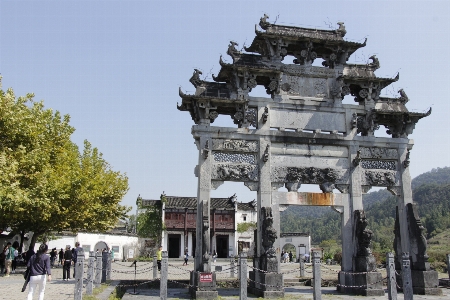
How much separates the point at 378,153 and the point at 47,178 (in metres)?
14.6

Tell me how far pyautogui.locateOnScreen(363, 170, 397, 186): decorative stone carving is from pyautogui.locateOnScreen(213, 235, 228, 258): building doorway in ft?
123

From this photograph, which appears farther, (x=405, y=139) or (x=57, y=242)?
(x=57, y=242)

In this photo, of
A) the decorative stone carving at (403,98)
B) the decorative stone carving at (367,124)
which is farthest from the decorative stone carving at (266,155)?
the decorative stone carving at (403,98)

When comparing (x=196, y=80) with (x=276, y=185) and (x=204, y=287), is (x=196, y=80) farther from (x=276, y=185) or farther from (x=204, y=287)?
(x=204, y=287)

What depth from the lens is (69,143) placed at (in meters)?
26.8

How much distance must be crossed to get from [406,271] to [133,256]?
40333 millimetres

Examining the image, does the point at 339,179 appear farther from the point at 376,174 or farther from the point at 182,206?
the point at 182,206

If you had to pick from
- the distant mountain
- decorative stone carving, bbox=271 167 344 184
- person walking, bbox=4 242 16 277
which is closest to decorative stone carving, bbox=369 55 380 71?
decorative stone carving, bbox=271 167 344 184

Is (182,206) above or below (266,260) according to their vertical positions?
above

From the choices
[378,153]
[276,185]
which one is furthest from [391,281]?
[378,153]

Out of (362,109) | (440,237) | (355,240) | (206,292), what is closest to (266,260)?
(206,292)

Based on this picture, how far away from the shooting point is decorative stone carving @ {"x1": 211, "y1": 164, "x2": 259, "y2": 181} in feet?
50.7

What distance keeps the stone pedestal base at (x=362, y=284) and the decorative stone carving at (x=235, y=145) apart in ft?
19.6

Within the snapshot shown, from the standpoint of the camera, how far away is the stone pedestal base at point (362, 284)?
14.9m
